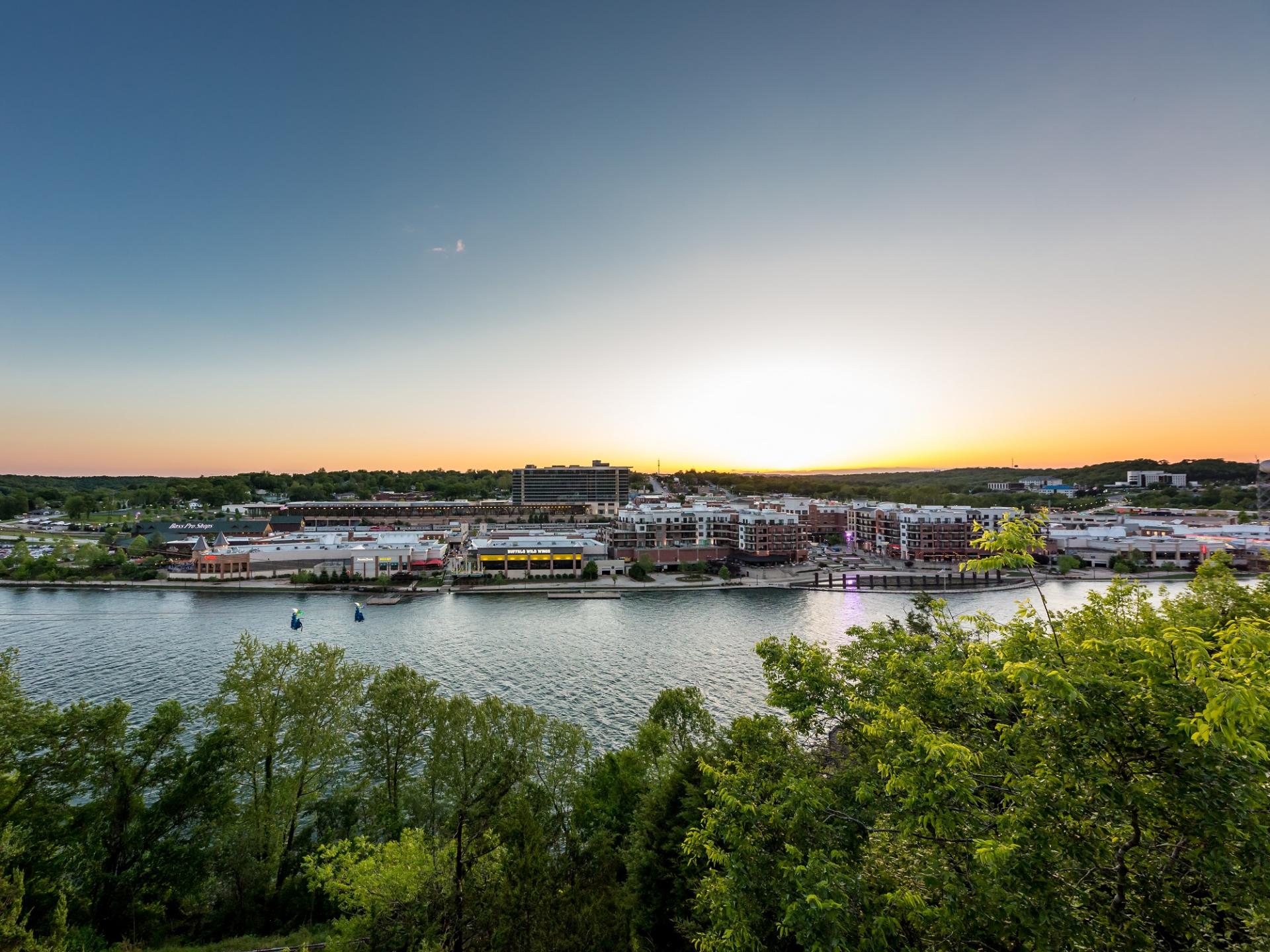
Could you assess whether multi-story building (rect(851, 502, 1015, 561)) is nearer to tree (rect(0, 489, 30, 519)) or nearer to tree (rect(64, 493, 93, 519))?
tree (rect(64, 493, 93, 519))

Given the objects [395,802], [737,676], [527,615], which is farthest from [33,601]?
[737,676]

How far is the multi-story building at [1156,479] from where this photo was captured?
258 feet

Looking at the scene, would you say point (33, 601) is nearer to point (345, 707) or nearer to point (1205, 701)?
point (345, 707)

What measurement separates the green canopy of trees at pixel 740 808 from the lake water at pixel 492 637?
17.0ft

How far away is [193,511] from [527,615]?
2505 inches

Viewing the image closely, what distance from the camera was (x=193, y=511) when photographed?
66188 millimetres

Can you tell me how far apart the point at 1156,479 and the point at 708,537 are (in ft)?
267

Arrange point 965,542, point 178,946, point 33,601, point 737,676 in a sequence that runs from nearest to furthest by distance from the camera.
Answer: point 178,946 < point 737,676 < point 33,601 < point 965,542

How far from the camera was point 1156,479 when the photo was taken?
80.4m

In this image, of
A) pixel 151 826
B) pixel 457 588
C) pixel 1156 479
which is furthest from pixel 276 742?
pixel 1156 479

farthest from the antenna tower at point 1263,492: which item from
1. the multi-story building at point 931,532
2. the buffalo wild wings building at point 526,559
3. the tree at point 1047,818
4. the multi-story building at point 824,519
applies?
the tree at point 1047,818

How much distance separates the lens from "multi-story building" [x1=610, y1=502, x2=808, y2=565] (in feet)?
138

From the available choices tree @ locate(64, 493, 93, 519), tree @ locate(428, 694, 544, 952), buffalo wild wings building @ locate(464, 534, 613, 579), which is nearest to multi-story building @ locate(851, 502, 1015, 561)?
buffalo wild wings building @ locate(464, 534, 613, 579)

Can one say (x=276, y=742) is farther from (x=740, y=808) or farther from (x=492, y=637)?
(x=492, y=637)
